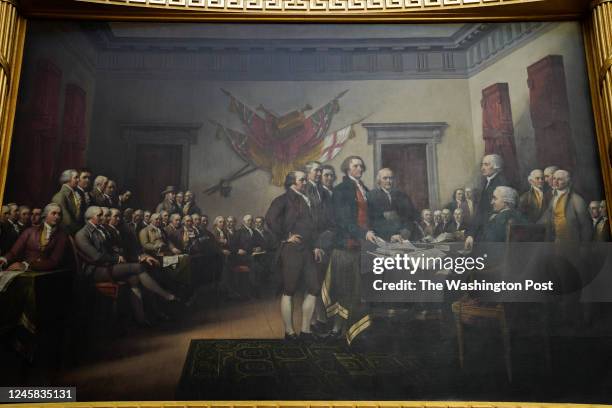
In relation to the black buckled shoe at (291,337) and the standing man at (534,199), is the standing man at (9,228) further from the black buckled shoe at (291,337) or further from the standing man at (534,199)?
the standing man at (534,199)

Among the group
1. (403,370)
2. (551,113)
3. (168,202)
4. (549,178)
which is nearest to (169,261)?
(168,202)

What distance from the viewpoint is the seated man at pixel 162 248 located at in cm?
649

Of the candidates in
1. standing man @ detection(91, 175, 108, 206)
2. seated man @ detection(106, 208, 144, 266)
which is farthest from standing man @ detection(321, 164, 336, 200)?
standing man @ detection(91, 175, 108, 206)

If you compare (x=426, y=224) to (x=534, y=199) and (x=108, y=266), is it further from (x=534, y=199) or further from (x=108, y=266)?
(x=108, y=266)

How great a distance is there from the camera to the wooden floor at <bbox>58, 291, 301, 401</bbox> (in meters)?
6.03

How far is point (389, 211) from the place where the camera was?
6.70 meters

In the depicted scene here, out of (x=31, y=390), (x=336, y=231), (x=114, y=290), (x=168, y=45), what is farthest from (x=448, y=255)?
(x=31, y=390)

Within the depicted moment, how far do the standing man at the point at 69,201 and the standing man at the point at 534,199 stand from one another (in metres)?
5.47

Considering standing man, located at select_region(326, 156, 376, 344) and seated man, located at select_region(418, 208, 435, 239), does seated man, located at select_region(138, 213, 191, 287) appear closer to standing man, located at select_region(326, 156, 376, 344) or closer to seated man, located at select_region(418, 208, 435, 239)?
standing man, located at select_region(326, 156, 376, 344)

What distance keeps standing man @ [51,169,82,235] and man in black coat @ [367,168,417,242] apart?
3.62 metres

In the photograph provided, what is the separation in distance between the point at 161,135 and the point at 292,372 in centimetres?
336

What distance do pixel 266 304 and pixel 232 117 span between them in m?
2.45

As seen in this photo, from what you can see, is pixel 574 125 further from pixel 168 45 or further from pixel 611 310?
pixel 168 45

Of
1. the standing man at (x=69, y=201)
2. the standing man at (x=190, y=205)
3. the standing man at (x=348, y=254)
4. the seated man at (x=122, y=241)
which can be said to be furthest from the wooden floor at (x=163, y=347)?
the standing man at (x=69, y=201)
